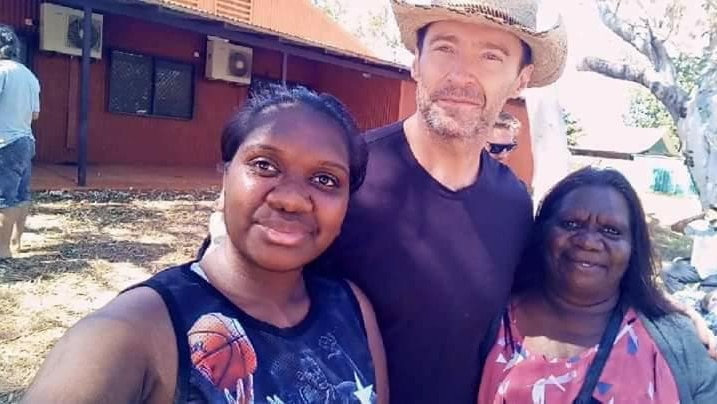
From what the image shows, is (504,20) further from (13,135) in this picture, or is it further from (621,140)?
(621,140)

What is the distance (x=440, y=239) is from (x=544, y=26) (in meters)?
0.79

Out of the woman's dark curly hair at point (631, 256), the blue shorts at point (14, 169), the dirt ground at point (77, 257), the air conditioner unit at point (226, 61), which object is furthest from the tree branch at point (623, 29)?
the woman's dark curly hair at point (631, 256)

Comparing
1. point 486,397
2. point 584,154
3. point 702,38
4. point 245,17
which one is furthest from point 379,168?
point 584,154


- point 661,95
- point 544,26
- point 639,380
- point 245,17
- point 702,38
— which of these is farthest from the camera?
point 245,17

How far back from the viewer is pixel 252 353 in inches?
53.2

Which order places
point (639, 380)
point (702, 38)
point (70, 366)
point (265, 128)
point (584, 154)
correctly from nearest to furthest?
point (70, 366)
point (265, 128)
point (639, 380)
point (702, 38)
point (584, 154)

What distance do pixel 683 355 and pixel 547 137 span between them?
4985 millimetres

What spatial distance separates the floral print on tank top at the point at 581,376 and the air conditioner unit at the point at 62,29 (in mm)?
10805

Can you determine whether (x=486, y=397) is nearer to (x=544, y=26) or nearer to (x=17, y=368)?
(x=544, y=26)

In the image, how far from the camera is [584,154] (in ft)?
119

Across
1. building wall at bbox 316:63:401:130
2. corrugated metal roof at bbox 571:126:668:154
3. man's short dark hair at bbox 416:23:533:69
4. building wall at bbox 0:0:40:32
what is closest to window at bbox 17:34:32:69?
building wall at bbox 0:0:40:32

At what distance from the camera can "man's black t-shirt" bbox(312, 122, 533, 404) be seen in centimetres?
194

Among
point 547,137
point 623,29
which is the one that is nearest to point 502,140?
point 547,137

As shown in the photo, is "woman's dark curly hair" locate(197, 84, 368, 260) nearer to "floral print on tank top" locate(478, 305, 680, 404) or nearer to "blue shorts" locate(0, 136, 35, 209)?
"floral print on tank top" locate(478, 305, 680, 404)
